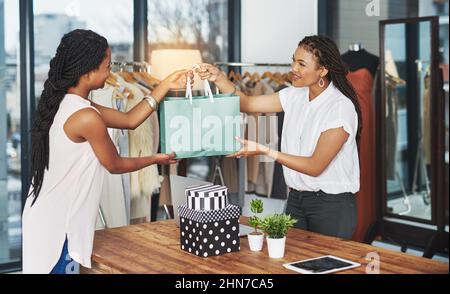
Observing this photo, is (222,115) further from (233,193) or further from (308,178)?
(233,193)

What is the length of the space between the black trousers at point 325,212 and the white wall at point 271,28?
249cm

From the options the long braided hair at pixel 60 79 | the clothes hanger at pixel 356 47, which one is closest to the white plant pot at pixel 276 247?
the long braided hair at pixel 60 79

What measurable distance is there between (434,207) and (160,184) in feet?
5.99

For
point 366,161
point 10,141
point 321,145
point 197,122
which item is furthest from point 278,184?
point 197,122

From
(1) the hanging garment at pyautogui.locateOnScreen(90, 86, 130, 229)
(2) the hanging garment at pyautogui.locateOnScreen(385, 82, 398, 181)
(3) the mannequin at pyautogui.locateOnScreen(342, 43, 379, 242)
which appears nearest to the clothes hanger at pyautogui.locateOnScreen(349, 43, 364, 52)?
(3) the mannequin at pyautogui.locateOnScreen(342, 43, 379, 242)

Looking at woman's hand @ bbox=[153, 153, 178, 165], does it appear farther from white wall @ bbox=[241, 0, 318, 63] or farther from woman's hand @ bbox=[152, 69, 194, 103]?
white wall @ bbox=[241, 0, 318, 63]

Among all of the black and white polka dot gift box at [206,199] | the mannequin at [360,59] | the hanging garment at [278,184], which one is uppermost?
the mannequin at [360,59]

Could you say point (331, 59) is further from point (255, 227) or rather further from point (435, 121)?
point (435, 121)

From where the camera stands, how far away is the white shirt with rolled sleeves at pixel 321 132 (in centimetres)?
276

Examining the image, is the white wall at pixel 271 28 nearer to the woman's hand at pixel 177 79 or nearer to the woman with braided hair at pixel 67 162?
the woman's hand at pixel 177 79

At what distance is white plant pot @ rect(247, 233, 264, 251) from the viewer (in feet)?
7.52

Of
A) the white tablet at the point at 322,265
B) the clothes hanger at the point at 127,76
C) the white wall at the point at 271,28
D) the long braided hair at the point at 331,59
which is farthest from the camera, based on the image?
the white wall at the point at 271,28

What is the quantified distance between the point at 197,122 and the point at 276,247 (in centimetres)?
69

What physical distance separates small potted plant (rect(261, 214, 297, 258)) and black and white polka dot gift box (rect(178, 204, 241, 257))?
0.12m
